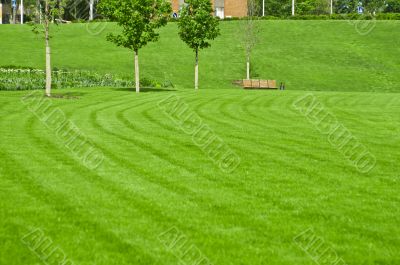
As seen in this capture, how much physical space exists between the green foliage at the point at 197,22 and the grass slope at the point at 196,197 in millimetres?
33203

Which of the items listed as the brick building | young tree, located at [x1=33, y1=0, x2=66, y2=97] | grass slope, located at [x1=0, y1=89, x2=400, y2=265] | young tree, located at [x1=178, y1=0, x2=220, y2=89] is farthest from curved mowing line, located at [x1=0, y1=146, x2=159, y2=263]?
the brick building

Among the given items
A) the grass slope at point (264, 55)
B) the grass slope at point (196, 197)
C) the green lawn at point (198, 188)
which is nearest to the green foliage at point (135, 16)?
the green lawn at point (198, 188)

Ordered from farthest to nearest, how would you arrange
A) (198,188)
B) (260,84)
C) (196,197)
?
(260,84)
(198,188)
(196,197)

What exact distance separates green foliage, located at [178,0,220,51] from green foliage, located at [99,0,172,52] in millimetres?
8443

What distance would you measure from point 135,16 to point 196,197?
34.2 metres

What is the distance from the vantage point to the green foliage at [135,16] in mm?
44031

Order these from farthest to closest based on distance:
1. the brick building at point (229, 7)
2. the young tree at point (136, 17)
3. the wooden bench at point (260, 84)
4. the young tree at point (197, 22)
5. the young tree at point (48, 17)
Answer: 1. the brick building at point (229, 7)
2. the wooden bench at point (260, 84)
3. the young tree at point (197, 22)
4. the young tree at point (136, 17)
5. the young tree at point (48, 17)

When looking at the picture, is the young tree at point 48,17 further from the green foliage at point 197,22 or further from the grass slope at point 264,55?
the grass slope at point 264,55

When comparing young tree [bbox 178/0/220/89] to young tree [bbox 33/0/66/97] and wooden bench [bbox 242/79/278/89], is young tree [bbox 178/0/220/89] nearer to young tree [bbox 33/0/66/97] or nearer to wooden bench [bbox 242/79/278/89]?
wooden bench [bbox 242/79/278/89]

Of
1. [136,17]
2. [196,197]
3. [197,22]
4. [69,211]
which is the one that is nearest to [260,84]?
[197,22]

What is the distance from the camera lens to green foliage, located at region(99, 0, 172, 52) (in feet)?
144

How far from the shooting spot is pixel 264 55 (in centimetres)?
7631

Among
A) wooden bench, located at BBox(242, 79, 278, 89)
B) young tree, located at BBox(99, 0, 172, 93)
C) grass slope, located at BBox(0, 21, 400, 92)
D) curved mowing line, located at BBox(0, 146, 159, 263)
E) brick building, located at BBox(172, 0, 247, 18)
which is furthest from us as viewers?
brick building, located at BBox(172, 0, 247, 18)

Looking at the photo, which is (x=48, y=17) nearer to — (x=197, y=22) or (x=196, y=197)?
(x=197, y=22)
